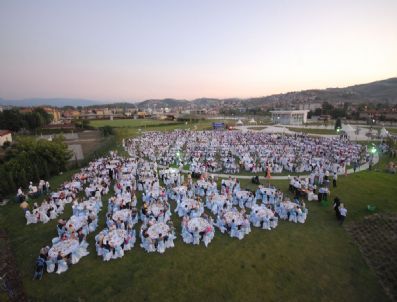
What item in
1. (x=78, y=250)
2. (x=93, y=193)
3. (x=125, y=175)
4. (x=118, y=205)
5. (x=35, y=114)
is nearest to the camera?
(x=78, y=250)

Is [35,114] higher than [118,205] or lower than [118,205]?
higher

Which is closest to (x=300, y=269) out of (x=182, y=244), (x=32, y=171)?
(x=182, y=244)

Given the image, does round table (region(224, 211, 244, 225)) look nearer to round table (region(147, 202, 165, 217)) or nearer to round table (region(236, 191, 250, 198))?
round table (region(236, 191, 250, 198))

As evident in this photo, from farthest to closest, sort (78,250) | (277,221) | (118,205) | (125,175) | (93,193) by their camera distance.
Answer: (125,175)
(93,193)
(118,205)
(277,221)
(78,250)

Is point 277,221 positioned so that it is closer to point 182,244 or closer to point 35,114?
point 182,244

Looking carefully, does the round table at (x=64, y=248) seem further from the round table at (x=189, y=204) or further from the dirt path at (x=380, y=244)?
the dirt path at (x=380, y=244)

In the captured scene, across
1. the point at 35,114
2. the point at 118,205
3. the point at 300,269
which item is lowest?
the point at 300,269

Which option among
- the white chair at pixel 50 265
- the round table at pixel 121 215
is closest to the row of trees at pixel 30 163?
the round table at pixel 121 215
